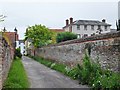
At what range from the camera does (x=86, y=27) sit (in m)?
68.4

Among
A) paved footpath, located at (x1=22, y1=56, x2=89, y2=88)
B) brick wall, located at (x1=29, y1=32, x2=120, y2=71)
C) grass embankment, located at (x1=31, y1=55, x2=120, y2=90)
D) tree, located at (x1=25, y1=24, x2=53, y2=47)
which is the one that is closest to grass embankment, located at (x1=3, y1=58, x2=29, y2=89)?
paved footpath, located at (x1=22, y1=56, x2=89, y2=88)

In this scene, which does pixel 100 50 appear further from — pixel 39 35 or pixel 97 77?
pixel 39 35

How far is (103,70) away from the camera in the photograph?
1341 centimetres

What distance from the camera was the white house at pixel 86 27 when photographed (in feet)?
220

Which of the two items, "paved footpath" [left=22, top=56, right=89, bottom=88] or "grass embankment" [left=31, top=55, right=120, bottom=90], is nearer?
"grass embankment" [left=31, top=55, right=120, bottom=90]

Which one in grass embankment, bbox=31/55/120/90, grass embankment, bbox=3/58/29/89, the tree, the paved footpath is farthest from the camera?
the tree

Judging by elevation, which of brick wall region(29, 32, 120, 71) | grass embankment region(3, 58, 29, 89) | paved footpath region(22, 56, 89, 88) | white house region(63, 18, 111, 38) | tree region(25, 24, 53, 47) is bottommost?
paved footpath region(22, 56, 89, 88)

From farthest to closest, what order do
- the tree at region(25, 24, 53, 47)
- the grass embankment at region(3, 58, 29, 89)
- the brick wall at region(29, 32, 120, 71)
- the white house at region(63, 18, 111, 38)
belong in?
the white house at region(63, 18, 111, 38)
the tree at region(25, 24, 53, 47)
the brick wall at region(29, 32, 120, 71)
the grass embankment at region(3, 58, 29, 89)

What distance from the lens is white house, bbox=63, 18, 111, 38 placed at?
67.2 metres

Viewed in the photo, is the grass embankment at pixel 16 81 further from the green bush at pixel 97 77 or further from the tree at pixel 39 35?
the tree at pixel 39 35

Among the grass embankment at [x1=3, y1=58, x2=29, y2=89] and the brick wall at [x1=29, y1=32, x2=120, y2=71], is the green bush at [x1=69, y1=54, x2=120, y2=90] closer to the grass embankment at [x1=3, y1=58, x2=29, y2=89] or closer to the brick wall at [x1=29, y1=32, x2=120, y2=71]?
the brick wall at [x1=29, y1=32, x2=120, y2=71]

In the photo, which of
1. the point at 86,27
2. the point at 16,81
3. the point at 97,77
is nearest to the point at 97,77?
the point at 97,77

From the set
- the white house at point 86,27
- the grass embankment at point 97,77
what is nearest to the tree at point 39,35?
the white house at point 86,27

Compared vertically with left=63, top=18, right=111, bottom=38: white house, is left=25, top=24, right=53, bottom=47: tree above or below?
below
